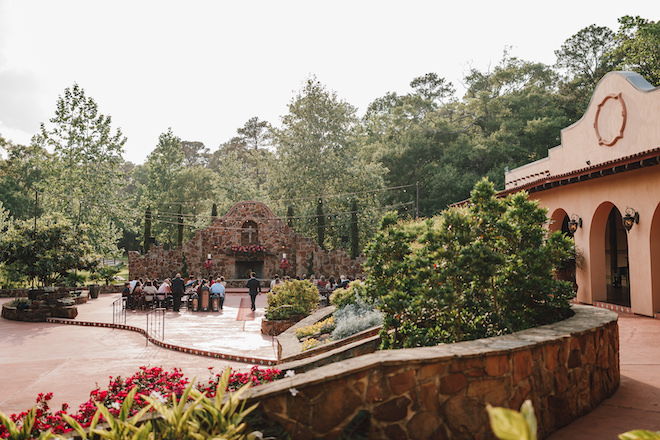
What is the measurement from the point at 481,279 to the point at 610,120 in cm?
1276

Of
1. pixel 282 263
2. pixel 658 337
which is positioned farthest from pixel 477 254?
pixel 282 263

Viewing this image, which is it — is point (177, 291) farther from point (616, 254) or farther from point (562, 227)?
point (616, 254)

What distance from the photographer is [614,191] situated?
1188 centimetres

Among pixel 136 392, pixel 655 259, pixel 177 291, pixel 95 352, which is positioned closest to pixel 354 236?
pixel 177 291

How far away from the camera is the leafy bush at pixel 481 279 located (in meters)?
5.66

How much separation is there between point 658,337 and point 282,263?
77.6 ft

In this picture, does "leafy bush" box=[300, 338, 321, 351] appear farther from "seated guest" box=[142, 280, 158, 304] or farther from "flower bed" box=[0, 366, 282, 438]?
"seated guest" box=[142, 280, 158, 304]

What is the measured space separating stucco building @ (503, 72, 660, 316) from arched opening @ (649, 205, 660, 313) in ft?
0.06

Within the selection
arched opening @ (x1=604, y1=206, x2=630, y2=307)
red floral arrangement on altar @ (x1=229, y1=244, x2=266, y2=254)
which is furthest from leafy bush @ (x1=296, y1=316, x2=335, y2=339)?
red floral arrangement on altar @ (x1=229, y1=244, x2=266, y2=254)

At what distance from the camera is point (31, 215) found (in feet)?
149

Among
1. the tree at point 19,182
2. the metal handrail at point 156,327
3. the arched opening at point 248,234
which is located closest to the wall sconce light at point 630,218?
the metal handrail at point 156,327

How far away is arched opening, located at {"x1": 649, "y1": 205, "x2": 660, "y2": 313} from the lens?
10.6 meters

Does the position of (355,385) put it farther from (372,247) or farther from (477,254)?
(372,247)

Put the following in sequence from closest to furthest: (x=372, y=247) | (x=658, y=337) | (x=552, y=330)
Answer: (x=552, y=330)
(x=372, y=247)
(x=658, y=337)
